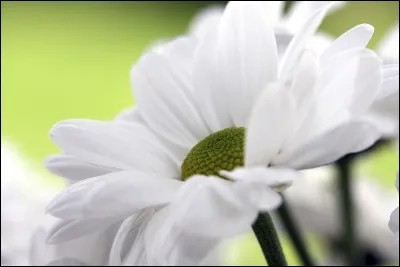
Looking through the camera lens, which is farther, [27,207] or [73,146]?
[27,207]

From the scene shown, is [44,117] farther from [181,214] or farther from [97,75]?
[181,214]

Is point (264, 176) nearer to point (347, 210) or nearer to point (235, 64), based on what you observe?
point (235, 64)

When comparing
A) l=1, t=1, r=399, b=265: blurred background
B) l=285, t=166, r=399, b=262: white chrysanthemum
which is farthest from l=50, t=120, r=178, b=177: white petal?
l=1, t=1, r=399, b=265: blurred background

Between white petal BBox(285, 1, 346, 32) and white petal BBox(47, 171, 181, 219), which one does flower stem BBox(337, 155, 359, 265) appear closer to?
white petal BBox(285, 1, 346, 32)

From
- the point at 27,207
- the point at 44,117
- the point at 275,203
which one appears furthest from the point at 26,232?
the point at 44,117

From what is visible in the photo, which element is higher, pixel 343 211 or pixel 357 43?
pixel 357 43

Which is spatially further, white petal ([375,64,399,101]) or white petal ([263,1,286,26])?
white petal ([263,1,286,26])
